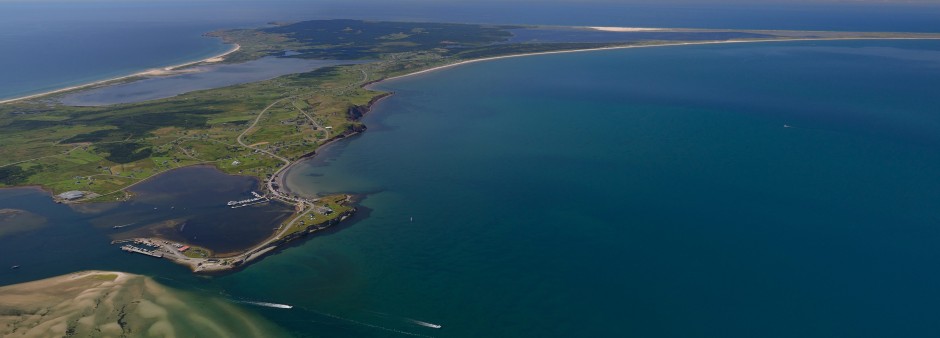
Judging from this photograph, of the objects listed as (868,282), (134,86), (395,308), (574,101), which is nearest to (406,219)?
(395,308)

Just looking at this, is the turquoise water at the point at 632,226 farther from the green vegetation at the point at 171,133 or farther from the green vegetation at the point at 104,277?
the green vegetation at the point at 104,277

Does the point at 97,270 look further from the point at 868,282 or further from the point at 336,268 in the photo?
the point at 868,282

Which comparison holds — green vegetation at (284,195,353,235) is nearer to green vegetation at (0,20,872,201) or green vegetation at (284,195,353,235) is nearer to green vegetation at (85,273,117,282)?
green vegetation at (0,20,872,201)

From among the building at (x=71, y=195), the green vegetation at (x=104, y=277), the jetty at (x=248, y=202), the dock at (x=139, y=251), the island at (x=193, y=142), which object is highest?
the island at (x=193, y=142)

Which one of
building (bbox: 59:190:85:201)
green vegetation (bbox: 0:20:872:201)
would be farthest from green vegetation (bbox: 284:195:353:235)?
building (bbox: 59:190:85:201)

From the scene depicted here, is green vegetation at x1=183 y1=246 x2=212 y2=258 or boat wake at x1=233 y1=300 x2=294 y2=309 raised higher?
green vegetation at x1=183 y1=246 x2=212 y2=258

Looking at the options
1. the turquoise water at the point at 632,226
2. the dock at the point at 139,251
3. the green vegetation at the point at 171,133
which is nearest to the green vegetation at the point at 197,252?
the dock at the point at 139,251

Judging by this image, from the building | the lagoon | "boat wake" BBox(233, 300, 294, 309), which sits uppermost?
the lagoon

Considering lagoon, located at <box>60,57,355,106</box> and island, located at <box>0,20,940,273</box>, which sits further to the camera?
lagoon, located at <box>60,57,355,106</box>
